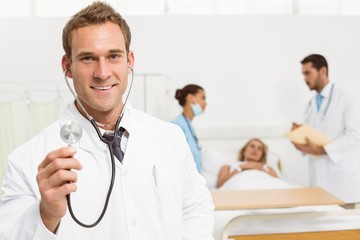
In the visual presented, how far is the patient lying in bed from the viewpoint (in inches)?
124

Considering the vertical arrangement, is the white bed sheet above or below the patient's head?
below

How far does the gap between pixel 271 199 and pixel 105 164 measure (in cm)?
121

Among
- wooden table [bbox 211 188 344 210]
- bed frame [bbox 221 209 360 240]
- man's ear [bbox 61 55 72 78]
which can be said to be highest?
man's ear [bbox 61 55 72 78]

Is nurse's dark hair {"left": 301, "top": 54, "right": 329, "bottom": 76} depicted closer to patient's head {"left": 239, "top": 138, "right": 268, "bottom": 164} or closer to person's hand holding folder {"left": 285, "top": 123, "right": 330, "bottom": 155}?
person's hand holding folder {"left": 285, "top": 123, "right": 330, "bottom": 155}

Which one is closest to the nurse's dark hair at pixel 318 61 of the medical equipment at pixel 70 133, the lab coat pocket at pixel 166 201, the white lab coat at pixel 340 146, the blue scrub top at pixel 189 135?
the white lab coat at pixel 340 146

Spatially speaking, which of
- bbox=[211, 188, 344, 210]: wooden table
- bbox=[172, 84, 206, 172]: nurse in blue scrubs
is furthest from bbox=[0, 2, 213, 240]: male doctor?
bbox=[172, 84, 206, 172]: nurse in blue scrubs

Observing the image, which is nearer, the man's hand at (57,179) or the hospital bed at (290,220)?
the man's hand at (57,179)

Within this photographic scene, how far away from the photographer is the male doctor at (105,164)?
3.68ft

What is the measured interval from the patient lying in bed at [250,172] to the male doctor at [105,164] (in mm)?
1910

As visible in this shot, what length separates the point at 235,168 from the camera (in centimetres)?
355

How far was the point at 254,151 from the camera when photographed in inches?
143

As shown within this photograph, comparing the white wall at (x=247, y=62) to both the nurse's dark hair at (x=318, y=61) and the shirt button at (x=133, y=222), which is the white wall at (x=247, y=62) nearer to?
the nurse's dark hair at (x=318, y=61)

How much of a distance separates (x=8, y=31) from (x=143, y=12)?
1035 mm

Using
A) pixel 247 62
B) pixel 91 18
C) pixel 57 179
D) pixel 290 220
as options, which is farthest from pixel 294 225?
pixel 247 62
